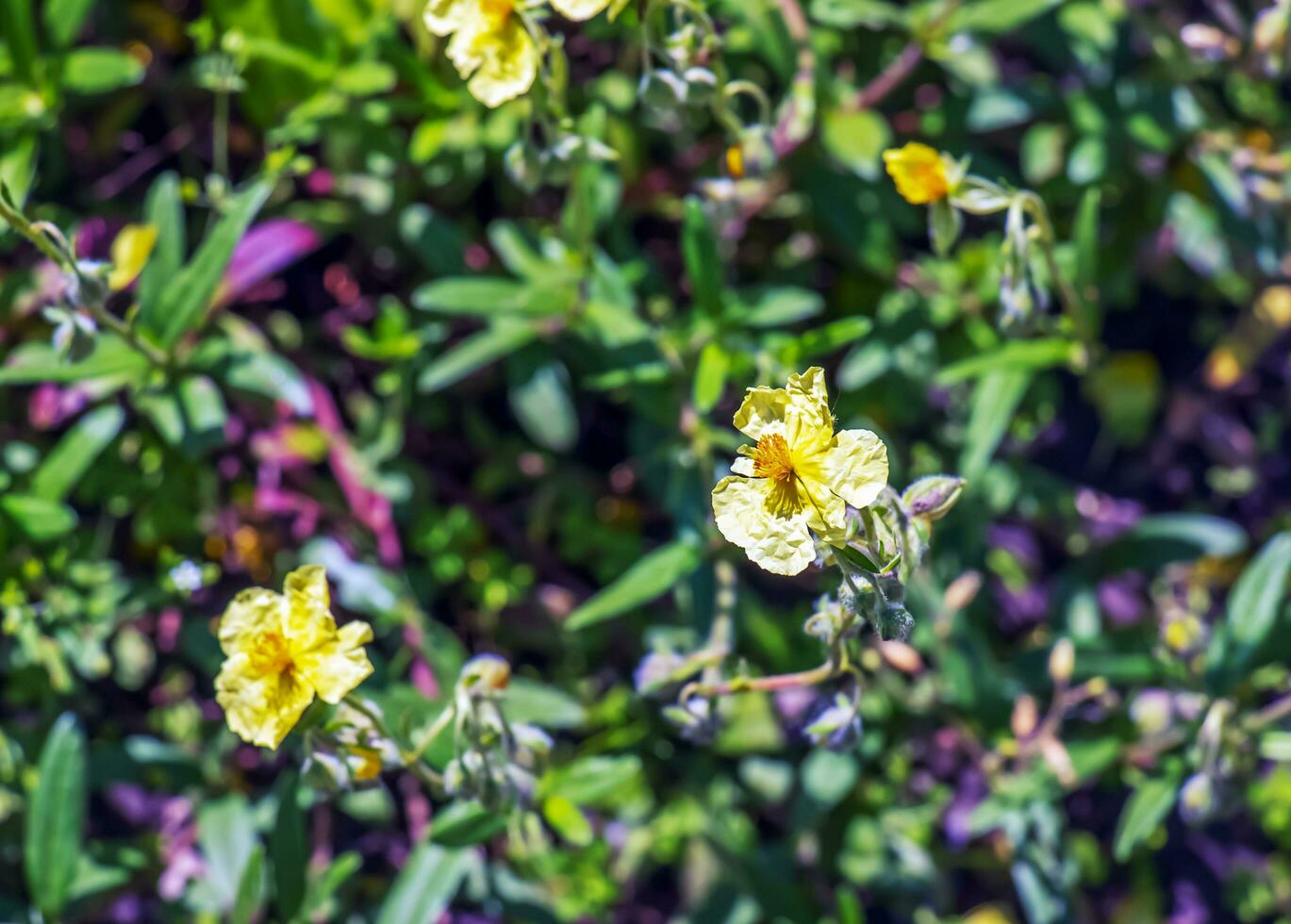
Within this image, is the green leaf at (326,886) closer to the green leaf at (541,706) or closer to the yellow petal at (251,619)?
the green leaf at (541,706)

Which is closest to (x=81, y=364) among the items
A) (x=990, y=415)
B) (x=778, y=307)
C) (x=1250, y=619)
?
(x=778, y=307)

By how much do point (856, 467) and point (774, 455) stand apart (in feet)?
0.36

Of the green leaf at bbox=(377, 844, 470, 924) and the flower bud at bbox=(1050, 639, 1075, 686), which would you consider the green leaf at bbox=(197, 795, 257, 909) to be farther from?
the flower bud at bbox=(1050, 639, 1075, 686)

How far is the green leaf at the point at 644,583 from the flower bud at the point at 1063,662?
2.47ft

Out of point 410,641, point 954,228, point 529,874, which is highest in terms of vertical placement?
point 954,228

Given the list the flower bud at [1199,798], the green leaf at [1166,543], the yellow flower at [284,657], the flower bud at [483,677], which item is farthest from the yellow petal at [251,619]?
the green leaf at [1166,543]

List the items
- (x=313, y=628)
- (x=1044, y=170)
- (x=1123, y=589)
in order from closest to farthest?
(x=313, y=628), (x=1044, y=170), (x=1123, y=589)

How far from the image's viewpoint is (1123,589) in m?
3.12

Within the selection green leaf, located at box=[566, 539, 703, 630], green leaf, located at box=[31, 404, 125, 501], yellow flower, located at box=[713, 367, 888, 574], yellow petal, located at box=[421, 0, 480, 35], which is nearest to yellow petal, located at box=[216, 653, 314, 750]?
green leaf, located at box=[566, 539, 703, 630]

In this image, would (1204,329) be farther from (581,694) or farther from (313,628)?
(313,628)

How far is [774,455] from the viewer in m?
1.67

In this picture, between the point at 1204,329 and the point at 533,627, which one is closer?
the point at 533,627

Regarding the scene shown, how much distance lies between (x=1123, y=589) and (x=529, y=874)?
5.04ft

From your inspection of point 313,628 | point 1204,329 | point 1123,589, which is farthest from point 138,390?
point 1204,329
